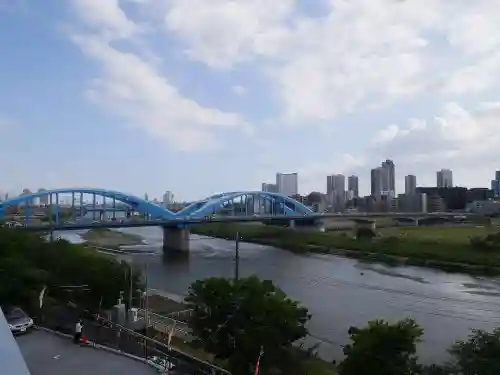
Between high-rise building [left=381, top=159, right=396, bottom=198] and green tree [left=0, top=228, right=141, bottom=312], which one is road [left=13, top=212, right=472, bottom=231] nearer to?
green tree [left=0, top=228, right=141, bottom=312]

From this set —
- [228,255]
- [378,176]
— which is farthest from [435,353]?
[378,176]

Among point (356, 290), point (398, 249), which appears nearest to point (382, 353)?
point (356, 290)

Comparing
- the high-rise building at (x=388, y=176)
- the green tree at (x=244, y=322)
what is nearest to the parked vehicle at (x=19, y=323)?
the green tree at (x=244, y=322)

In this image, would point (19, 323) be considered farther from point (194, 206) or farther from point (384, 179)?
point (384, 179)

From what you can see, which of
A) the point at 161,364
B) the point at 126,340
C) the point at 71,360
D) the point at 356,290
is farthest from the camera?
the point at 356,290

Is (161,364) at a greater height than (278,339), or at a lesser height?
greater

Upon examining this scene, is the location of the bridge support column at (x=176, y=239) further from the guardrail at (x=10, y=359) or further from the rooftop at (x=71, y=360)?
the guardrail at (x=10, y=359)

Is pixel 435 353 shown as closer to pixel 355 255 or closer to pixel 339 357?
pixel 339 357
